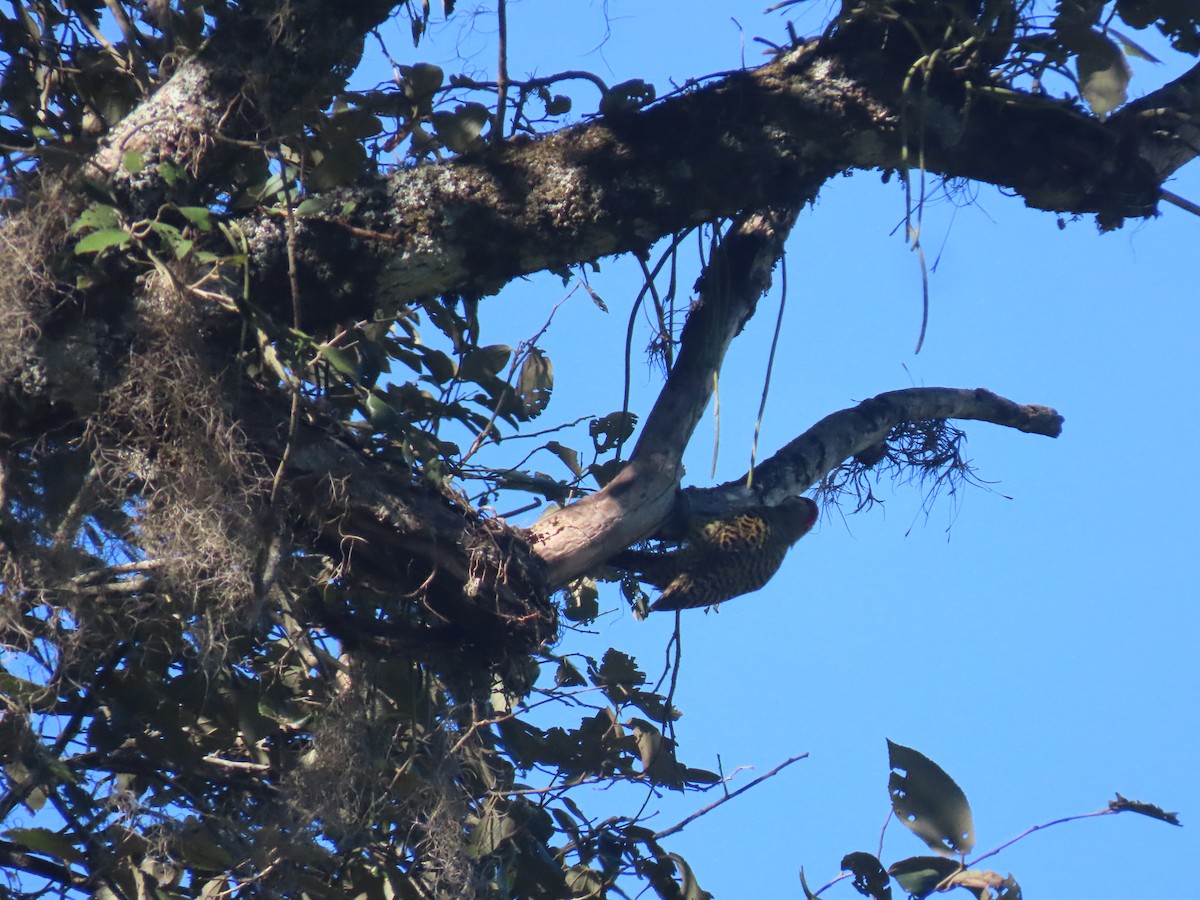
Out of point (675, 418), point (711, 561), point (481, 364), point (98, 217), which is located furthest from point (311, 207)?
point (711, 561)

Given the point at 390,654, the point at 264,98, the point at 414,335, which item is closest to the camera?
the point at 264,98

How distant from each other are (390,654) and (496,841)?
50cm

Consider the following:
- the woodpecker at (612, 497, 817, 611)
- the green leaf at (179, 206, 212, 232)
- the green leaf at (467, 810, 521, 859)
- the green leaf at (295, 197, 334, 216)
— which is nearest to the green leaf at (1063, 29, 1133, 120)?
the woodpecker at (612, 497, 817, 611)

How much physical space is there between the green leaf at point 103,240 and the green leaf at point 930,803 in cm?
151

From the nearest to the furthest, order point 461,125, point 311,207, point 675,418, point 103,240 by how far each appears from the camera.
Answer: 1. point 103,240
2. point 311,207
3. point 461,125
4. point 675,418

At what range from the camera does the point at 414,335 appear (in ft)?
9.51

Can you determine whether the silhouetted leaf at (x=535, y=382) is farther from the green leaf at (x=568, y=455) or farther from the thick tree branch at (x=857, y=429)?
the thick tree branch at (x=857, y=429)

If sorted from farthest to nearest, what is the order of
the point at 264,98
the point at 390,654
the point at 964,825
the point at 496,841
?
1. the point at 496,841
2. the point at 390,654
3. the point at 964,825
4. the point at 264,98

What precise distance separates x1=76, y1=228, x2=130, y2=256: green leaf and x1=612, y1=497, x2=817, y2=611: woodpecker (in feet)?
4.60

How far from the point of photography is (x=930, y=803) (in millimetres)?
1910

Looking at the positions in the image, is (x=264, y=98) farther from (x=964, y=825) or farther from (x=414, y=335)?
(x=964, y=825)

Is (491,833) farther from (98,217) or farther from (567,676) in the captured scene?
(98,217)

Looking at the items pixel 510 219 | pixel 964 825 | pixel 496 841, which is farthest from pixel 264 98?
pixel 964 825

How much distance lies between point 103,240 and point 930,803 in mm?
1642
